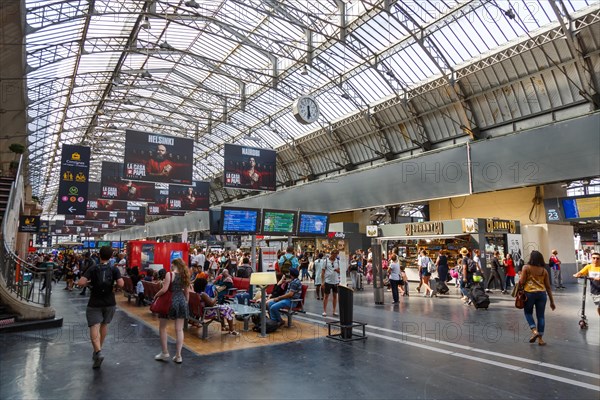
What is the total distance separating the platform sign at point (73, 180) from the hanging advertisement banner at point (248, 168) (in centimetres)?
725

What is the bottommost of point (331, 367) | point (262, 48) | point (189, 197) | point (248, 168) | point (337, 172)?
point (331, 367)

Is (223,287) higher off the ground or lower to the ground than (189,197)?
lower

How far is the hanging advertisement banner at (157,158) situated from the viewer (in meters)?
15.6

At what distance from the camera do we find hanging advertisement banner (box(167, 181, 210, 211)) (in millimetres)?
25969

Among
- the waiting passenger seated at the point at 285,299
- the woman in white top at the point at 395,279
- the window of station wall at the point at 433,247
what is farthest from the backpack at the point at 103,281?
the window of station wall at the point at 433,247

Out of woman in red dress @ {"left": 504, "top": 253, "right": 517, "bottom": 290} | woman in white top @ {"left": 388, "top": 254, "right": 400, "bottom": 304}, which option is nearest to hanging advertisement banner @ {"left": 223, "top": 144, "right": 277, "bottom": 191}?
woman in white top @ {"left": 388, "top": 254, "right": 400, "bottom": 304}

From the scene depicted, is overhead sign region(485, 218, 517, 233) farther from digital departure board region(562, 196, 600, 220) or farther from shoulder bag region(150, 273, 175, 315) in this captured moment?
shoulder bag region(150, 273, 175, 315)

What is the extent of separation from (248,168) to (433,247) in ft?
37.1

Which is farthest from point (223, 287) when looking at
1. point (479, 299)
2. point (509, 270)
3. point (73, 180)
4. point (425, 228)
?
point (425, 228)

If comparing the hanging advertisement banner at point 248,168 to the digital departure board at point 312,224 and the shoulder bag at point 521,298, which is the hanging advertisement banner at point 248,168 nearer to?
the digital departure board at point 312,224

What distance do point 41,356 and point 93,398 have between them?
99.5 inches

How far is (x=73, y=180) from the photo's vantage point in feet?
61.1

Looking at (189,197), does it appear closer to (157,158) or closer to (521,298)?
(157,158)

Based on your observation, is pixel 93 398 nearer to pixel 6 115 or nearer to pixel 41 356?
pixel 41 356
